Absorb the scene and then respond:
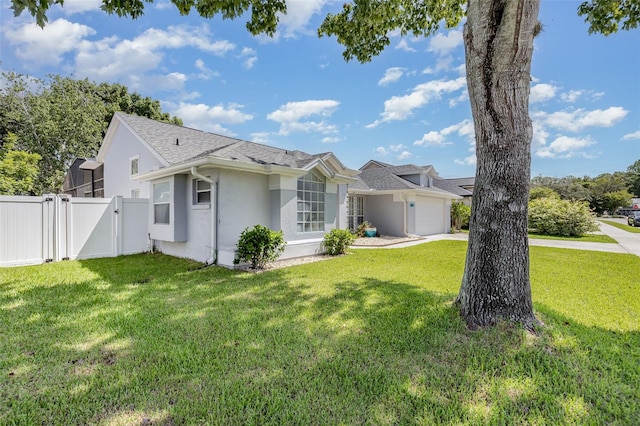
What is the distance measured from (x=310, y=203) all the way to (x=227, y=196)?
10.7 ft

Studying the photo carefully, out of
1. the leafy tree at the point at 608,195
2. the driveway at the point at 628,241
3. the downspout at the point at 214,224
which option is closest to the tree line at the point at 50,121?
the downspout at the point at 214,224

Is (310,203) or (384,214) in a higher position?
(310,203)

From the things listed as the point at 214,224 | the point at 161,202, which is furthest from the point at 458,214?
the point at 161,202

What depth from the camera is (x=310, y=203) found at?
10.9 meters

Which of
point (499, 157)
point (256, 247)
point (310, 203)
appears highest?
point (499, 157)

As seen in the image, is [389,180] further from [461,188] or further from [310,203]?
[461,188]

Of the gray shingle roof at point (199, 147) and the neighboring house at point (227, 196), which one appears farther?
the gray shingle roof at point (199, 147)

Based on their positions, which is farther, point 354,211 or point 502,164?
point 354,211

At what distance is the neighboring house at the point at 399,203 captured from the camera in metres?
17.9

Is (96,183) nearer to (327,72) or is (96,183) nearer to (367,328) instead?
(327,72)

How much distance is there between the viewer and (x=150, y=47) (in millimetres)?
14344

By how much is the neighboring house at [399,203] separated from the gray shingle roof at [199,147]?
6558mm

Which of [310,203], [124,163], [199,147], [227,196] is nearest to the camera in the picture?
[227,196]

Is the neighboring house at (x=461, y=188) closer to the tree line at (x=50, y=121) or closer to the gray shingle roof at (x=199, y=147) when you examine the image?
the gray shingle roof at (x=199, y=147)
